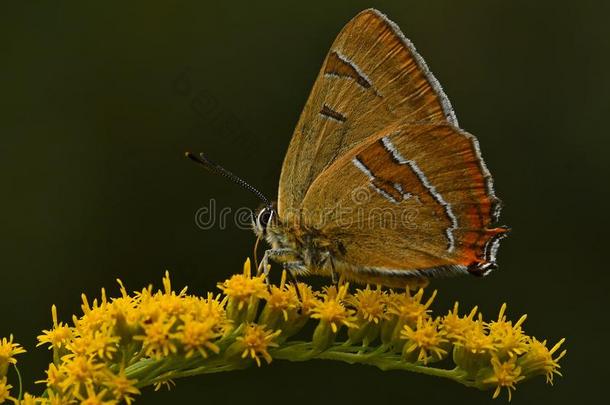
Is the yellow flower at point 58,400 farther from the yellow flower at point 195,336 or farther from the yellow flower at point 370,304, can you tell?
the yellow flower at point 370,304

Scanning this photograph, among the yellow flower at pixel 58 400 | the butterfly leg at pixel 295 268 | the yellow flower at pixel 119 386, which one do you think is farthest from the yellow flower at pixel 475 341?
the yellow flower at pixel 58 400

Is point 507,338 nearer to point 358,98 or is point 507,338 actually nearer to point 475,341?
point 475,341

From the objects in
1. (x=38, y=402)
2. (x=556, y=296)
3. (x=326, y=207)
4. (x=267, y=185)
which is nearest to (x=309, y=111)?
(x=326, y=207)

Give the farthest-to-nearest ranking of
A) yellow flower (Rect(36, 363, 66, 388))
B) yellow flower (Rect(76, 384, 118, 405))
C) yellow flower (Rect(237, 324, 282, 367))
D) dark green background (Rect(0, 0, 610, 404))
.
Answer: dark green background (Rect(0, 0, 610, 404))
yellow flower (Rect(237, 324, 282, 367))
yellow flower (Rect(36, 363, 66, 388))
yellow flower (Rect(76, 384, 118, 405))

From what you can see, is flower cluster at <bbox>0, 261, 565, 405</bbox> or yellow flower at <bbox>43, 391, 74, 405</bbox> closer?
yellow flower at <bbox>43, 391, 74, 405</bbox>

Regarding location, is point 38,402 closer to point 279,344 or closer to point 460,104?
point 279,344

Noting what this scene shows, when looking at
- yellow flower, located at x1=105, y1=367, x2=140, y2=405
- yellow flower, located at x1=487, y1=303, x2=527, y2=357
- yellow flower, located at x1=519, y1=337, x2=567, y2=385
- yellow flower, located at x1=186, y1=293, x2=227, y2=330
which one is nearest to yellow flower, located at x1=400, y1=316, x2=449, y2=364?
yellow flower, located at x1=487, y1=303, x2=527, y2=357

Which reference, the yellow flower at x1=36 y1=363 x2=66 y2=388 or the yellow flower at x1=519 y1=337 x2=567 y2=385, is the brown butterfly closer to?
the yellow flower at x1=519 y1=337 x2=567 y2=385

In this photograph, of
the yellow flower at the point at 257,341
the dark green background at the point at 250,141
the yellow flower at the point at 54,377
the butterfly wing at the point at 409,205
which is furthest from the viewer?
the dark green background at the point at 250,141
